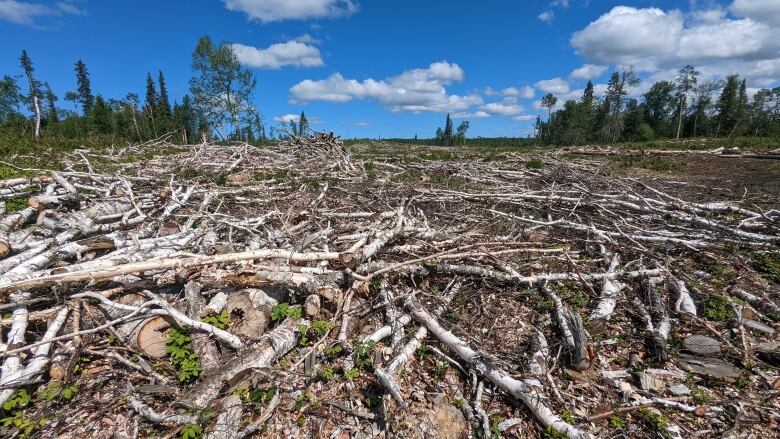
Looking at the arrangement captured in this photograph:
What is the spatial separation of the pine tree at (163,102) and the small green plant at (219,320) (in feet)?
214

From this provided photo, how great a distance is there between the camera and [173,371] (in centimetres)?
310

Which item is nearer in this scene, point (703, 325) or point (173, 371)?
point (173, 371)

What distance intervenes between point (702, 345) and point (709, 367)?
0.95 ft

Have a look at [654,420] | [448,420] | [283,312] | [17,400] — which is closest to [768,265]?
[654,420]

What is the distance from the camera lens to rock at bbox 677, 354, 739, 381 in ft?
10.3

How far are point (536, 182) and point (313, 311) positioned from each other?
8.83 m

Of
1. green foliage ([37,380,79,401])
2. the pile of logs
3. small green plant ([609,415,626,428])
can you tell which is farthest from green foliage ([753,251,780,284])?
green foliage ([37,380,79,401])

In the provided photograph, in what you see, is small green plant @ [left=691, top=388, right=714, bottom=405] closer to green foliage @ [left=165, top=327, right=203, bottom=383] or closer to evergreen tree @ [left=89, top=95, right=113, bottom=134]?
green foliage @ [left=165, top=327, right=203, bottom=383]

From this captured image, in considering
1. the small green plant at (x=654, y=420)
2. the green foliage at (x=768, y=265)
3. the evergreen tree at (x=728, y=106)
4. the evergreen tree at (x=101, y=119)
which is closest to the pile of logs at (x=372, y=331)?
the small green plant at (x=654, y=420)

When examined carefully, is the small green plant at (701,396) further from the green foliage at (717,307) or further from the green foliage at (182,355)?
the green foliage at (182,355)

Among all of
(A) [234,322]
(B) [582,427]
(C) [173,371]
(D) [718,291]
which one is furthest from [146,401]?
(D) [718,291]

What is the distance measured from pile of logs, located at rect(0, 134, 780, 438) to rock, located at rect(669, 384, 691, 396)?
2 centimetres

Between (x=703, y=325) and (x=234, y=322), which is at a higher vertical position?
(x=234, y=322)

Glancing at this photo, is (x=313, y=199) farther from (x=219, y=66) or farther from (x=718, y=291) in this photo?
(x=219, y=66)
